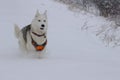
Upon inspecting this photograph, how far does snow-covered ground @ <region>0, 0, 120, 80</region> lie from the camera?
5805 mm

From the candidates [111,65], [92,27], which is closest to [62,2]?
[92,27]

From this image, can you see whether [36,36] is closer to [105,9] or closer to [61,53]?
[61,53]

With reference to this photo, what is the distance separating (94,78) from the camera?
564 centimetres

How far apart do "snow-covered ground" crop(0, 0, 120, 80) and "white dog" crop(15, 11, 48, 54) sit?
0.19m

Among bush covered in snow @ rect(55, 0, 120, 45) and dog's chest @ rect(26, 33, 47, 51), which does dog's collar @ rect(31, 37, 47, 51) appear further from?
bush covered in snow @ rect(55, 0, 120, 45)

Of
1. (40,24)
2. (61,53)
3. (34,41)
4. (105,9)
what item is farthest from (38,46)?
(105,9)

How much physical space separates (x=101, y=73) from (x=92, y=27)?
5.41m

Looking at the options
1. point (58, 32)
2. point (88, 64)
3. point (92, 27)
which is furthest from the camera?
point (92, 27)

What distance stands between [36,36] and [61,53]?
1.04 meters

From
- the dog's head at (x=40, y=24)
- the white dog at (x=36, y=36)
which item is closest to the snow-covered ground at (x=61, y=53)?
the white dog at (x=36, y=36)

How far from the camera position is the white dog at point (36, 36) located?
6926mm

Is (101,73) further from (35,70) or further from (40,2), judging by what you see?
(40,2)

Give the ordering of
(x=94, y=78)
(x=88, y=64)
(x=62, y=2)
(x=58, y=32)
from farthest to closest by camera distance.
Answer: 1. (x=62, y=2)
2. (x=58, y=32)
3. (x=88, y=64)
4. (x=94, y=78)

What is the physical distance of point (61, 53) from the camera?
311 inches
